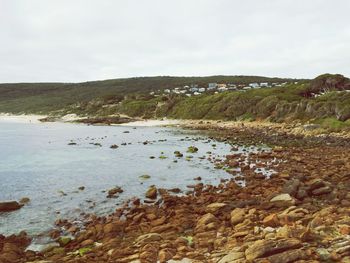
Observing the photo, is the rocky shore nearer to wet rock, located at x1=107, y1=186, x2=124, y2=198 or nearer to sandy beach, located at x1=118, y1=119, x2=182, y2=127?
wet rock, located at x1=107, y1=186, x2=124, y2=198

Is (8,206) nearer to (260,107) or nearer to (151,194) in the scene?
(151,194)

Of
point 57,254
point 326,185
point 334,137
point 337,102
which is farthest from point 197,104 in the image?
A: point 57,254

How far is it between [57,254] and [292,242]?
887 cm

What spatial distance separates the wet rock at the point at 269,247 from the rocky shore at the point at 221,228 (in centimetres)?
3

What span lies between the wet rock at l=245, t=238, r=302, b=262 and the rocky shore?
1.2 inches

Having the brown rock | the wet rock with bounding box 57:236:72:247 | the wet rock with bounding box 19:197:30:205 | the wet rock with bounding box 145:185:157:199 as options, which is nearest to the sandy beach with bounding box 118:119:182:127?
the wet rock with bounding box 145:185:157:199

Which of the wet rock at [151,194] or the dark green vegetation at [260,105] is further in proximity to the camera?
the dark green vegetation at [260,105]

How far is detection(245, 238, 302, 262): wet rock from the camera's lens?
10.5m

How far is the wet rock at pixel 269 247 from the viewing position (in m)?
10.5

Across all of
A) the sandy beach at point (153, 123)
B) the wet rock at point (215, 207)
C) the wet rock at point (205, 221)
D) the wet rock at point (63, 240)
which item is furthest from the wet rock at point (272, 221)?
the sandy beach at point (153, 123)

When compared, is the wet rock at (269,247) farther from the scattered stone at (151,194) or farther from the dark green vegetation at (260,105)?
the dark green vegetation at (260,105)

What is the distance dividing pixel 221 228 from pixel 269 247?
12.3 feet

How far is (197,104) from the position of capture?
4395 inches

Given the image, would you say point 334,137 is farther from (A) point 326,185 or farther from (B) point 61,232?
(B) point 61,232
